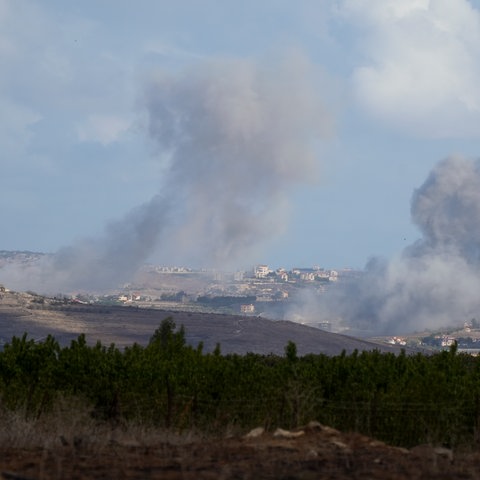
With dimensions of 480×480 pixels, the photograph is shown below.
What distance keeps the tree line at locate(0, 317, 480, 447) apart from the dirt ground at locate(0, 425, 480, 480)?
34.2ft

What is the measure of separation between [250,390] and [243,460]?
22135 millimetres

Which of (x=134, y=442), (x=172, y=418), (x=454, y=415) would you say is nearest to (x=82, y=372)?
(x=172, y=418)

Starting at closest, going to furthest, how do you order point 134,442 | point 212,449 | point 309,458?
point 309,458
point 212,449
point 134,442

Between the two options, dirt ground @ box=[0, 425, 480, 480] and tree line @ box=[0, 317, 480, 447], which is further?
tree line @ box=[0, 317, 480, 447]

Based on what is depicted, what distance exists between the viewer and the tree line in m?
38.2

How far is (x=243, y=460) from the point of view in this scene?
21.2 meters

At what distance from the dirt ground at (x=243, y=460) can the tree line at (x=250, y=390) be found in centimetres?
1044

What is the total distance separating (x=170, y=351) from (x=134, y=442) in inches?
1191

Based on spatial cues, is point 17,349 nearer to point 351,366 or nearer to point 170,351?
point 170,351

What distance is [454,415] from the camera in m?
39.5

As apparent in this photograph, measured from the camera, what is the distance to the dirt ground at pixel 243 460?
62.2ft

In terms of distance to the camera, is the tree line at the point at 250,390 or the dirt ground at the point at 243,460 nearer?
the dirt ground at the point at 243,460

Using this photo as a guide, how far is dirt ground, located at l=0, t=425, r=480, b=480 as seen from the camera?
18953 mm

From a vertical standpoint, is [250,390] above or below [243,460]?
above
